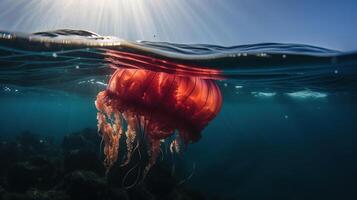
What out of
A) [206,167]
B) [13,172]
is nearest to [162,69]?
[13,172]

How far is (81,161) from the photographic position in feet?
45.5

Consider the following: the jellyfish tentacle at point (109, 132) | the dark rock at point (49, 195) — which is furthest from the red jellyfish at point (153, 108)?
the dark rock at point (49, 195)

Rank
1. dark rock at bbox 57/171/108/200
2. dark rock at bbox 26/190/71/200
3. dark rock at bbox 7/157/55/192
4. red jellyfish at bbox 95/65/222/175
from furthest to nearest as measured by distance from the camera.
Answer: dark rock at bbox 7/157/55/192 < dark rock at bbox 26/190/71/200 < dark rock at bbox 57/171/108/200 < red jellyfish at bbox 95/65/222/175

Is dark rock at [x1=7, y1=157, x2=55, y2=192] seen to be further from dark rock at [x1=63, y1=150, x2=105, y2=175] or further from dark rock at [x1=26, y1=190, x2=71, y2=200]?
dark rock at [x1=26, y1=190, x2=71, y2=200]

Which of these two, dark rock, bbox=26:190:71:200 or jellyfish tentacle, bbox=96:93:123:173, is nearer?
jellyfish tentacle, bbox=96:93:123:173

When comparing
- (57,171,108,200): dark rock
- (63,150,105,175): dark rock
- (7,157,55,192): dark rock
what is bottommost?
(7,157,55,192): dark rock

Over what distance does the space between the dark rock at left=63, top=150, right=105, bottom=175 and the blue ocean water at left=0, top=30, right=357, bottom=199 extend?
3.72 m

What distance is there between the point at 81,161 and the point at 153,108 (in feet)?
34.2

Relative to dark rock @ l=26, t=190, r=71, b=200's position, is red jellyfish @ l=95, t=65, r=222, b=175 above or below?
above

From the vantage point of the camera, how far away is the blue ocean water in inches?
321

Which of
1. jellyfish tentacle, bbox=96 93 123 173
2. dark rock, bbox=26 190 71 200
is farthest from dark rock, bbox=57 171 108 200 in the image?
jellyfish tentacle, bbox=96 93 123 173

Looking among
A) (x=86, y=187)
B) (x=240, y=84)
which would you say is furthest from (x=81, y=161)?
(x=240, y=84)

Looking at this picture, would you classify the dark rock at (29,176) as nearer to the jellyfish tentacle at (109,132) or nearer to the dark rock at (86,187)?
the dark rock at (86,187)

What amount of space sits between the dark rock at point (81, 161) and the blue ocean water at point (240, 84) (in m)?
3.72
